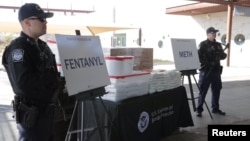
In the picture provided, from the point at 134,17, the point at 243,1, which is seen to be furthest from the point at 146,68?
the point at 134,17

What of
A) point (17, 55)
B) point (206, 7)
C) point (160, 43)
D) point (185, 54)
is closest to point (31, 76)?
point (17, 55)

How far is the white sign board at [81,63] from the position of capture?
9.79 feet

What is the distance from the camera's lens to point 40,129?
2.62 meters

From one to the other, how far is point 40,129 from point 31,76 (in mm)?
463

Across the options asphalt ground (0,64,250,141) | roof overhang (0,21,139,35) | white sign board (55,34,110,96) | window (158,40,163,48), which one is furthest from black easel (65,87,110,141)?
window (158,40,163,48)

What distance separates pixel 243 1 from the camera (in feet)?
60.3

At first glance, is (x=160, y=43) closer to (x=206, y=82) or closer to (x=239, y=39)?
(x=239, y=39)

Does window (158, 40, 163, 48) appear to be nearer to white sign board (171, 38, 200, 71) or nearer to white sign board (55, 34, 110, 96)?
white sign board (171, 38, 200, 71)

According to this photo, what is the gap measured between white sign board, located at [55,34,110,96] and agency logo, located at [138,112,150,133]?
2.40 feet

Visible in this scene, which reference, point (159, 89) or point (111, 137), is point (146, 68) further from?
point (111, 137)

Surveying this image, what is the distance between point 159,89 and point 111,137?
44.8 inches

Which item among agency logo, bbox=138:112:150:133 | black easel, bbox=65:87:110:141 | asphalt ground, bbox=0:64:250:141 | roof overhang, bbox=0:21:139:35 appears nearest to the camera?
black easel, bbox=65:87:110:141

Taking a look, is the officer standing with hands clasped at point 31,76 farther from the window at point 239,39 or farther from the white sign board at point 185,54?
the window at point 239,39

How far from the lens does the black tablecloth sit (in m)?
3.57
